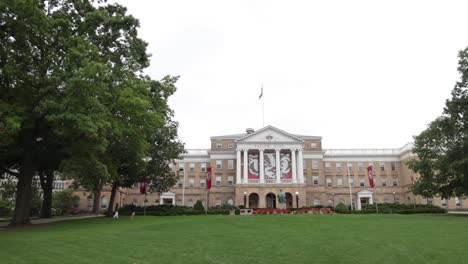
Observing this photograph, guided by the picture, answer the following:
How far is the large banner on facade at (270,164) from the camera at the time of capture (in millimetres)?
64188

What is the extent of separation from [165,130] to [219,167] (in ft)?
95.8

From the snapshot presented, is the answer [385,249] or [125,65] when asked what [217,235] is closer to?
[385,249]

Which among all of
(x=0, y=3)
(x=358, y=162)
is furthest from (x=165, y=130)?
(x=358, y=162)

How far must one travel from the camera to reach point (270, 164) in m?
64.9

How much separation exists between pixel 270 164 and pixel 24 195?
44890mm

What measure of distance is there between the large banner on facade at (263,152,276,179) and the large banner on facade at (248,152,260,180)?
1529 millimetres

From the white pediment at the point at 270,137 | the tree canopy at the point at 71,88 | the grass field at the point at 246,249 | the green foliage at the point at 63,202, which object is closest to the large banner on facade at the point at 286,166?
the white pediment at the point at 270,137

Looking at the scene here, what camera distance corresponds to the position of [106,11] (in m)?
25.0

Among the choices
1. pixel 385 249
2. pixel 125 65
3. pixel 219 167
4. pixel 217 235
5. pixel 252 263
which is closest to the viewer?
pixel 252 263

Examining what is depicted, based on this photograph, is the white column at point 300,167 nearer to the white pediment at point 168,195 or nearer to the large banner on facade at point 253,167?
the large banner on facade at point 253,167

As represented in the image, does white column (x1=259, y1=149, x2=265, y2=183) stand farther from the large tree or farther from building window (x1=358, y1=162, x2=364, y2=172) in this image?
the large tree

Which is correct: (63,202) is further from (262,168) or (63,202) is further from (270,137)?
(270,137)

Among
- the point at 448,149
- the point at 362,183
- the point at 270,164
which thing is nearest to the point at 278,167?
the point at 270,164

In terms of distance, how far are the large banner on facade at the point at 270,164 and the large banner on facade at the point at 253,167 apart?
1.53m
